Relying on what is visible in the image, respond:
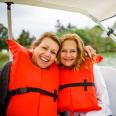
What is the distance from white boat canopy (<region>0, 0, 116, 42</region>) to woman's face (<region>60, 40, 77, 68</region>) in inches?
27.3

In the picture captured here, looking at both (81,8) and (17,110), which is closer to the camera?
(17,110)

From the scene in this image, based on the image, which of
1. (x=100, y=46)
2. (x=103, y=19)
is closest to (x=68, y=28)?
(x=100, y=46)

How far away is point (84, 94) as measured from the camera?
158cm

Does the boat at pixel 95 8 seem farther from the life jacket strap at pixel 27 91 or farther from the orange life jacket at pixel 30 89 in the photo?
the life jacket strap at pixel 27 91

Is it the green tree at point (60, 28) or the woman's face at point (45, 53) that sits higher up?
the green tree at point (60, 28)

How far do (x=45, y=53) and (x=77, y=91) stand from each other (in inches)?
26.0

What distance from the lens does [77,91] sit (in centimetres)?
161

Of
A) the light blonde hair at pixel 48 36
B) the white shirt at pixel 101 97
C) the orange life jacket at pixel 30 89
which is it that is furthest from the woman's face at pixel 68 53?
the white shirt at pixel 101 97

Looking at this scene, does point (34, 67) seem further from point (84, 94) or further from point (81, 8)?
point (81, 8)

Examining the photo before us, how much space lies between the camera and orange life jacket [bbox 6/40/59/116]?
129 cm

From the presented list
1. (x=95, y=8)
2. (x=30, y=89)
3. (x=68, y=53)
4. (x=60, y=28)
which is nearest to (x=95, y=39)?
(x=60, y=28)

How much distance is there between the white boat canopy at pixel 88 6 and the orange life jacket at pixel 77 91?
3.10 feet

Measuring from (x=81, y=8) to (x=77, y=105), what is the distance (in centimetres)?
166

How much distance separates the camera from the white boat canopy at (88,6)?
6.26 feet
